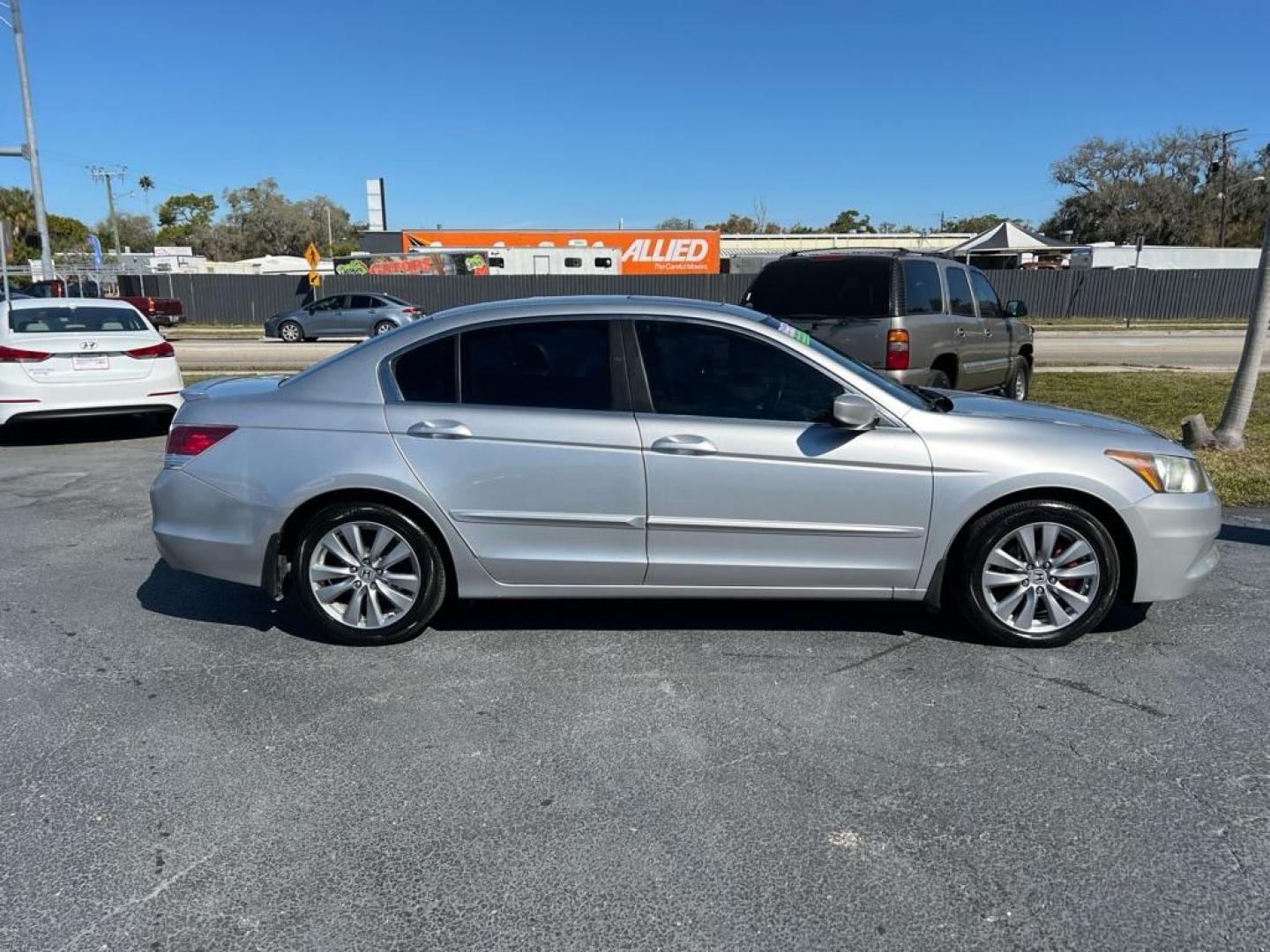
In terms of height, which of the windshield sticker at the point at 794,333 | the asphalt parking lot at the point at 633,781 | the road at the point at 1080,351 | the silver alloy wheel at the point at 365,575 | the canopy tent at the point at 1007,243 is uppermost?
the canopy tent at the point at 1007,243

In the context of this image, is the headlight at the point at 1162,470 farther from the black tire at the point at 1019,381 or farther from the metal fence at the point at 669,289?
the metal fence at the point at 669,289

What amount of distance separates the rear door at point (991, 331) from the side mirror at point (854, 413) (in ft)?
21.3

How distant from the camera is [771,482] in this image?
14.3ft

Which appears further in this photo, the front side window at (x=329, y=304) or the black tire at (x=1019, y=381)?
the front side window at (x=329, y=304)

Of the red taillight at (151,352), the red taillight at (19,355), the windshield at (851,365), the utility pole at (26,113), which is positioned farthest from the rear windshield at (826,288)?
the utility pole at (26,113)

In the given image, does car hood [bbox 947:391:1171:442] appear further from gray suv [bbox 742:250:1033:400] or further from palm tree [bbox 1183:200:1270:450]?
palm tree [bbox 1183:200:1270:450]

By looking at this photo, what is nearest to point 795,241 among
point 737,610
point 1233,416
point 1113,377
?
point 1113,377

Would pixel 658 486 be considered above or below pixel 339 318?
above

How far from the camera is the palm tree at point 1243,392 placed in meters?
8.62

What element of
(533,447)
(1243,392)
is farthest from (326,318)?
(533,447)

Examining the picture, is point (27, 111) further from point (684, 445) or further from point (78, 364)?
point (684, 445)

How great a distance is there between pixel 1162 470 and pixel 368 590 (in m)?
3.74

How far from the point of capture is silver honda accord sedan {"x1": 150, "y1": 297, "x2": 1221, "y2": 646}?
14.3 ft

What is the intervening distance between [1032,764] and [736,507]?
5.26 ft
